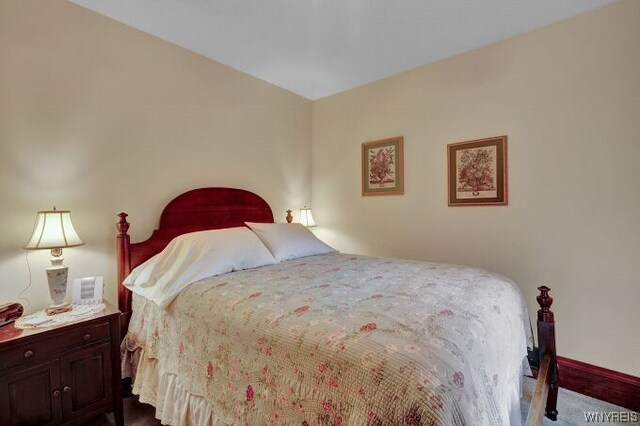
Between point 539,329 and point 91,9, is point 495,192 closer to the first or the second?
point 539,329

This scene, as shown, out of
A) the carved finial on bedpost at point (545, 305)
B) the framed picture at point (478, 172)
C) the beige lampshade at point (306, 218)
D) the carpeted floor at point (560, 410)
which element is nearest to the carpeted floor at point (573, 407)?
the carpeted floor at point (560, 410)

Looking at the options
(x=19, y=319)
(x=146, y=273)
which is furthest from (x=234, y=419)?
(x=19, y=319)

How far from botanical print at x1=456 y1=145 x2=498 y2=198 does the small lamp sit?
2834 millimetres

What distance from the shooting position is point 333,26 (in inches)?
88.6

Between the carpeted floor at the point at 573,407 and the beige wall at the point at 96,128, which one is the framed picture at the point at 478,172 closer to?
the carpeted floor at the point at 573,407

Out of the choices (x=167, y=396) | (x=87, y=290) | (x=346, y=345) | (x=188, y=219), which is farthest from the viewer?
(x=188, y=219)

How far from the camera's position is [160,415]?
1.61 meters

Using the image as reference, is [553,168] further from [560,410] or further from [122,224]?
[122,224]

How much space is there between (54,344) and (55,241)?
0.54 metres

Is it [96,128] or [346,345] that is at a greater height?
[96,128]

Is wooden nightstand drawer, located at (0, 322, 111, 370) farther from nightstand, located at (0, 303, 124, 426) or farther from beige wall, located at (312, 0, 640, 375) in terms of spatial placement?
beige wall, located at (312, 0, 640, 375)

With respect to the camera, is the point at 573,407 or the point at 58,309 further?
the point at 573,407

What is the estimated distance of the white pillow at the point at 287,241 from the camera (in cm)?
242

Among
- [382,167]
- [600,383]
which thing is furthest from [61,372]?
[600,383]
